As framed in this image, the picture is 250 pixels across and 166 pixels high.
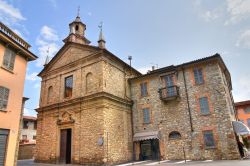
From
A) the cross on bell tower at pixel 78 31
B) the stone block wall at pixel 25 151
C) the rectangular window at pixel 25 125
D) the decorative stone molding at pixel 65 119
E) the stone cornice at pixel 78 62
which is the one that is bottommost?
the stone block wall at pixel 25 151

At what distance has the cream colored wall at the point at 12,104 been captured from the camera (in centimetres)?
1278

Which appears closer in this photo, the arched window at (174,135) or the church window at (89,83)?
the arched window at (174,135)

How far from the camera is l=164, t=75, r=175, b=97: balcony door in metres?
20.0

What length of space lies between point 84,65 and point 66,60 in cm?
324

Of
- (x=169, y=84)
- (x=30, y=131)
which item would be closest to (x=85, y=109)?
(x=169, y=84)

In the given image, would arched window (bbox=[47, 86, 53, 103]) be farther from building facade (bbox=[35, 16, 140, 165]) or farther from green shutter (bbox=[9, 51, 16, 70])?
green shutter (bbox=[9, 51, 16, 70])

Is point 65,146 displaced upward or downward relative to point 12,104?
downward

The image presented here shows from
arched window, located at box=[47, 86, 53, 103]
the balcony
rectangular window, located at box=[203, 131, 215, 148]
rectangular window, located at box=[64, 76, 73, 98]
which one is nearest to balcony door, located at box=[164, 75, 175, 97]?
the balcony

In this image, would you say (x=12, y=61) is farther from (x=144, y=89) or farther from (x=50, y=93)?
(x=144, y=89)

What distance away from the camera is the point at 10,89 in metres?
13.5

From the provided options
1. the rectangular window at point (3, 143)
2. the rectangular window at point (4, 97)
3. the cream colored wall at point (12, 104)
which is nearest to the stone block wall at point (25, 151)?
the cream colored wall at point (12, 104)

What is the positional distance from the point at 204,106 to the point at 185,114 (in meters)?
1.84

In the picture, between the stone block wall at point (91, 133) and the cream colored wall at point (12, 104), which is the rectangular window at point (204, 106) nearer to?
the stone block wall at point (91, 133)

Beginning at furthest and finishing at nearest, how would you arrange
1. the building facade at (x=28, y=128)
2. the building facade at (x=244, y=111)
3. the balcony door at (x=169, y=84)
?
1. the building facade at (x=244, y=111)
2. the building facade at (x=28, y=128)
3. the balcony door at (x=169, y=84)
